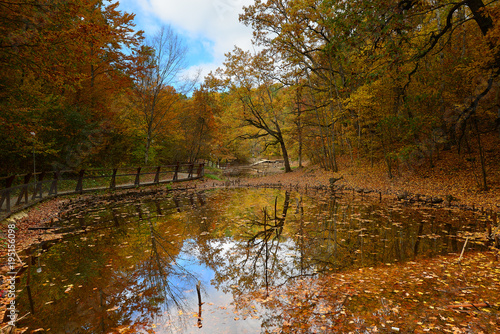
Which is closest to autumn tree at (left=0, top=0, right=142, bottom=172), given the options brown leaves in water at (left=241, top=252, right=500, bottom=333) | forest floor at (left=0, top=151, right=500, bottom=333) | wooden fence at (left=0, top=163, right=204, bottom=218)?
wooden fence at (left=0, top=163, right=204, bottom=218)

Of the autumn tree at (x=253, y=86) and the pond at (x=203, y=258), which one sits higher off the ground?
the autumn tree at (x=253, y=86)

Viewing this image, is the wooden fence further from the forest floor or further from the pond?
the pond

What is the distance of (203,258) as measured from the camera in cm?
540

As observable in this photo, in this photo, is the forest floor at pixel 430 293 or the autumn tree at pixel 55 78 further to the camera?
the autumn tree at pixel 55 78

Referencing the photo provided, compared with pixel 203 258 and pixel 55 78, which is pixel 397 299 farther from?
pixel 55 78

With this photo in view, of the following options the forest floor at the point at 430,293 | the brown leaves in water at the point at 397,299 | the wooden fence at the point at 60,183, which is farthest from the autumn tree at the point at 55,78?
the brown leaves in water at the point at 397,299

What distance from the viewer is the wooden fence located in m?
8.16

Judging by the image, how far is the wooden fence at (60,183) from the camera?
321 inches

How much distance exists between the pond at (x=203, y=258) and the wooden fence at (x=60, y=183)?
1706 millimetres

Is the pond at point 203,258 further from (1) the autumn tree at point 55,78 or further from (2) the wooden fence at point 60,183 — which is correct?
(1) the autumn tree at point 55,78

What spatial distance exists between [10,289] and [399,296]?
237 inches

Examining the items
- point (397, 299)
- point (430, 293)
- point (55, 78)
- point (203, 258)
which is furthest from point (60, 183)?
point (430, 293)

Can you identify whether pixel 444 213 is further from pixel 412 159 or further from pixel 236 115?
pixel 236 115

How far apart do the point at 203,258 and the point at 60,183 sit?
474 inches
